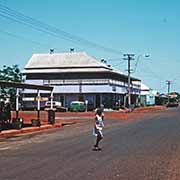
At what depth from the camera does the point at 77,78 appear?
89.1 meters

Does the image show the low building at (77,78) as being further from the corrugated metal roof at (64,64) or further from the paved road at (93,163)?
the paved road at (93,163)

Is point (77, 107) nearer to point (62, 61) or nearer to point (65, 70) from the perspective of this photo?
point (65, 70)

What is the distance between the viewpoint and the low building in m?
87.7

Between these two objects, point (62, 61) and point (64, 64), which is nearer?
point (64, 64)

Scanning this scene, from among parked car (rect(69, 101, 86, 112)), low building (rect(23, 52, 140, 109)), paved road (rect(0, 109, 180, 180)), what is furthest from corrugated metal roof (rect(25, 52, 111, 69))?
paved road (rect(0, 109, 180, 180))

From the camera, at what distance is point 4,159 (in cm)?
1577

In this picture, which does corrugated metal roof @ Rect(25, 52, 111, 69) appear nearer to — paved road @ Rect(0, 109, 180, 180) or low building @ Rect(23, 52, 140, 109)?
low building @ Rect(23, 52, 140, 109)

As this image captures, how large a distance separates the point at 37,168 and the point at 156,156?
488 cm

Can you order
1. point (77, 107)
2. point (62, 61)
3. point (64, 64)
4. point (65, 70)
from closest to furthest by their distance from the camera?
point (77, 107) < point (65, 70) < point (64, 64) < point (62, 61)

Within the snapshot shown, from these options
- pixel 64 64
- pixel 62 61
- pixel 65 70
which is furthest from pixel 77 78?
pixel 62 61

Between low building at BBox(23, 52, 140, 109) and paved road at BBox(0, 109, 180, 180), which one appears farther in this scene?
low building at BBox(23, 52, 140, 109)

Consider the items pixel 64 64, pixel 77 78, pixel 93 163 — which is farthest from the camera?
pixel 64 64

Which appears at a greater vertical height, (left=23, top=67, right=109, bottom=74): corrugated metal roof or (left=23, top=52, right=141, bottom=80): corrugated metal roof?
(left=23, top=52, right=141, bottom=80): corrugated metal roof

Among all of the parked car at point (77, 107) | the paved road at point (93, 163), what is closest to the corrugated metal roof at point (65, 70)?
the parked car at point (77, 107)
